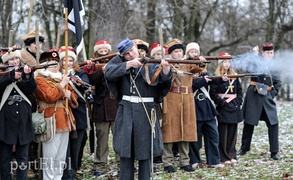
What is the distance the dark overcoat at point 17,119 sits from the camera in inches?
248

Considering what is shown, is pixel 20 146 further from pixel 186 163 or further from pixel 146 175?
pixel 186 163

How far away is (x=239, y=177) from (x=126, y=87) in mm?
2695

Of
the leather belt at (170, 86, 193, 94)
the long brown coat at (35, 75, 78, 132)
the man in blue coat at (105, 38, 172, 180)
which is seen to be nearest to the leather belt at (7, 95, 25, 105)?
the long brown coat at (35, 75, 78, 132)

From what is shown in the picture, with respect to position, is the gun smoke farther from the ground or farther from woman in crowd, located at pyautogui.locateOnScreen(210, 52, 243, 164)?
the ground

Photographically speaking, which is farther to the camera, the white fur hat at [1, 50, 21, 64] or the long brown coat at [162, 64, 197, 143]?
the long brown coat at [162, 64, 197, 143]

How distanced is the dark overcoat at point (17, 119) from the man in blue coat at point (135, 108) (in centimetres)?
116

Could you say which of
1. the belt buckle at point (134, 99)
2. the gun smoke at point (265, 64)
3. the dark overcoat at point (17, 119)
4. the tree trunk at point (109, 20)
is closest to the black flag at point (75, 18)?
the dark overcoat at point (17, 119)

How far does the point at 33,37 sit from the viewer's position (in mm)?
7488

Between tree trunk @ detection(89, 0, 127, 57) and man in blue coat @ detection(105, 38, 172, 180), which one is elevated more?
tree trunk @ detection(89, 0, 127, 57)

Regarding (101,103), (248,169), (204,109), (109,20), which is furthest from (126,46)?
(109,20)

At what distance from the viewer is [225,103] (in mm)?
8562

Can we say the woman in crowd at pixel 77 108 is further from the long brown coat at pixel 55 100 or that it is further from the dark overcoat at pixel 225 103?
the dark overcoat at pixel 225 103

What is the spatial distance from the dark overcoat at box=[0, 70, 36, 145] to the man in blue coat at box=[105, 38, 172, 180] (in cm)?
116

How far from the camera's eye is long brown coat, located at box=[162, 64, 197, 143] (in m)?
7.79
